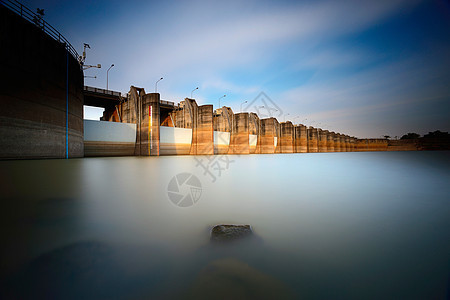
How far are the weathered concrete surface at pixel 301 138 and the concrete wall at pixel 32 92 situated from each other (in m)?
50.1

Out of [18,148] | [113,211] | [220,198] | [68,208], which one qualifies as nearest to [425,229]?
[220,198]

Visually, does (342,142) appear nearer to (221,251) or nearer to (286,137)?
(286,137)

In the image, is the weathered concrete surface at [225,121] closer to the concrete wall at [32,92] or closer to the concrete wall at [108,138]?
the concrete wall at [108,138]

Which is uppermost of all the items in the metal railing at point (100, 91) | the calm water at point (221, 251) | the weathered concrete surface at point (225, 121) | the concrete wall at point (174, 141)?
the metal railing at point (100, 91)

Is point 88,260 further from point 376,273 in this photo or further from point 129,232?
point 376,273

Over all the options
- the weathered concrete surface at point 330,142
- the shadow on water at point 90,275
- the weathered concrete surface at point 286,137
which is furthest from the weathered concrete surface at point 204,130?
the weathered concrete surface at point 330,142

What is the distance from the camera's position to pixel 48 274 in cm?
144

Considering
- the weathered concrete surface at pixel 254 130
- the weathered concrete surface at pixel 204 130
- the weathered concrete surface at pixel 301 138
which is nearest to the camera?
the weathered concrete surface at pixel 204 130

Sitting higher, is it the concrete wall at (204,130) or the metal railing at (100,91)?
the metal railing at (100,91)

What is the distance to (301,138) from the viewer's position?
54.6 metres

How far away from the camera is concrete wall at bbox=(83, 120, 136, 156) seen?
864 inches

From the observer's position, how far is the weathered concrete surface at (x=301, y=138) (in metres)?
53.1

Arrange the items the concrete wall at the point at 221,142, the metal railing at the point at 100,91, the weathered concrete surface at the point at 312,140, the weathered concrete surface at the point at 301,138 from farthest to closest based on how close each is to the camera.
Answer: the weathered concrete surface at the point at 312,140 → the weathered concrete surface at the point at 301,138 → the concrete wall at the point at 221,142 → the metal railing at the point at 100,91

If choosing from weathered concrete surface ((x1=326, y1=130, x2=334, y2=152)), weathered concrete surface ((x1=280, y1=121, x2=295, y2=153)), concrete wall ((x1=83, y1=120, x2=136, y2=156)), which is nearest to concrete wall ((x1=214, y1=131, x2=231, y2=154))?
concrete wall ((x1=83, y1=120, x2=136, y2=156))
